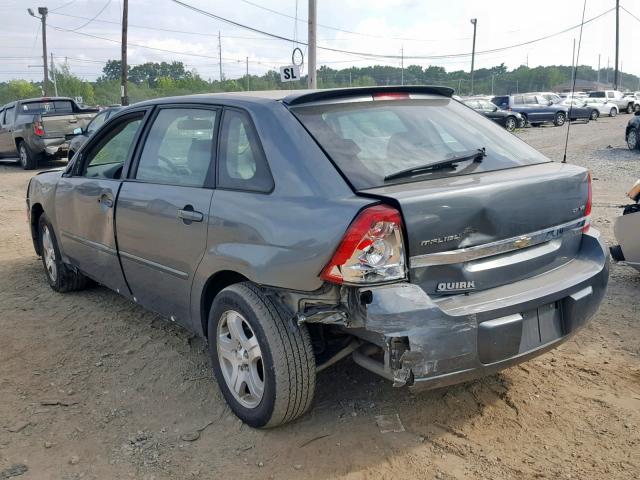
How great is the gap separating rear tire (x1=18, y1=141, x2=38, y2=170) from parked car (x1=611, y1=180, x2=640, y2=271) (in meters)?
15.0

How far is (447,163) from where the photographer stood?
3.10 meters

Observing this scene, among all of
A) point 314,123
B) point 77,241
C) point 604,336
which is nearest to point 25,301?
point 77,241

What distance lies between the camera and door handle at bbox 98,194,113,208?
4.17 metres

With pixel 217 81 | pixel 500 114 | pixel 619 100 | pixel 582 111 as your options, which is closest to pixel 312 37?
pixel 500 114

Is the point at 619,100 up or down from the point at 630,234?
up

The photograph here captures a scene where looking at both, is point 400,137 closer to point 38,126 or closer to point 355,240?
point 355,240

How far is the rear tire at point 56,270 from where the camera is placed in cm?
527

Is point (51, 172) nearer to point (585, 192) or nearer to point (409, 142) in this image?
point (409, 142)

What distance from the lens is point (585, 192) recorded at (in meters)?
3.36

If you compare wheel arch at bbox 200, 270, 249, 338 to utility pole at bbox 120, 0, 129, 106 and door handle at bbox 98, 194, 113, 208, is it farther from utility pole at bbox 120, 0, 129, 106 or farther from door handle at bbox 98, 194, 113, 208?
utility pole at bbox 120, 0, 129, 106

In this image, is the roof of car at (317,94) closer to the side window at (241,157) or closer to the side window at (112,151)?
the side window at (241,157)

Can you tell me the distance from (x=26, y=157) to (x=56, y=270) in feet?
41.2

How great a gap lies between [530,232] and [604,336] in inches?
61.6

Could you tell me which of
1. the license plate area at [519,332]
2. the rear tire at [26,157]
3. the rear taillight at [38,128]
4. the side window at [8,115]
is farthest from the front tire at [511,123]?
the license plate area at [519,332]
